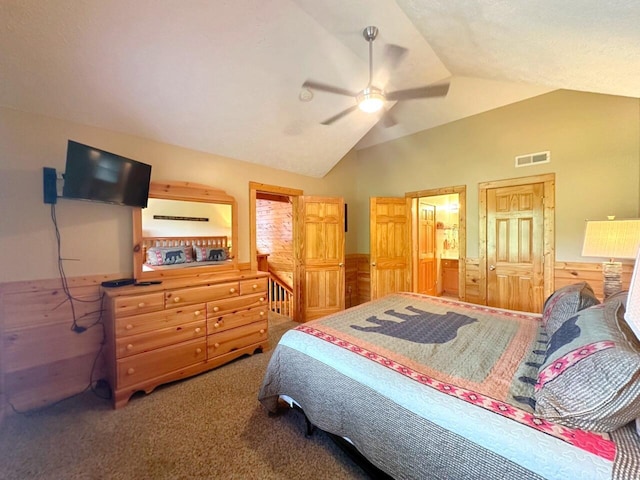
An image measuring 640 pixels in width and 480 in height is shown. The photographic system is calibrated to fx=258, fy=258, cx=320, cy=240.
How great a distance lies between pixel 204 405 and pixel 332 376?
1.29 meters

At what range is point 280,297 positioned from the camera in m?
4.78

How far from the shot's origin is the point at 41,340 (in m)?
2.07

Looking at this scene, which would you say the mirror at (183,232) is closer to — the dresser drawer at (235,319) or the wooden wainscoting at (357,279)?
the dresser drawer at (235,319)

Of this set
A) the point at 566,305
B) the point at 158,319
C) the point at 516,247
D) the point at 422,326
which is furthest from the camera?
the point at 516,247

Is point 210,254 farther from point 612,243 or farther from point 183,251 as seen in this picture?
point 612,243

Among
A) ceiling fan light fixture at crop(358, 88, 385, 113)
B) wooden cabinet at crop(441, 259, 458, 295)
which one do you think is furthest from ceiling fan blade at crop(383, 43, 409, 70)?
wooden cabinet at crop(441, 259, 458, 295)

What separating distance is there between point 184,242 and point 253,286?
903 millimetres

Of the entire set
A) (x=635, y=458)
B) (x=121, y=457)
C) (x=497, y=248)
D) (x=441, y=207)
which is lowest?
(x=121, y=457)

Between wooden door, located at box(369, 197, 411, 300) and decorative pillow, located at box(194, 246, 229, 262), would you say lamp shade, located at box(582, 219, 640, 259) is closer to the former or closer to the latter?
wooden door, located at box(369, 197, 411, 300)

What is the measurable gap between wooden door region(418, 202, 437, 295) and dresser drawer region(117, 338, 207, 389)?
3.73 m

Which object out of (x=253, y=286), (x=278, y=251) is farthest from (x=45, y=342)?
(x=278, y=251)

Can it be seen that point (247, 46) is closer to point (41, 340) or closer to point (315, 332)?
point (315, 332)

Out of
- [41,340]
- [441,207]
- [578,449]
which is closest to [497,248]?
[441,207]

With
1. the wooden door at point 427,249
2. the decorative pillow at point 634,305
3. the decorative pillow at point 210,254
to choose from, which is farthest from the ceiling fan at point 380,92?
the wooden door at point 427,249
